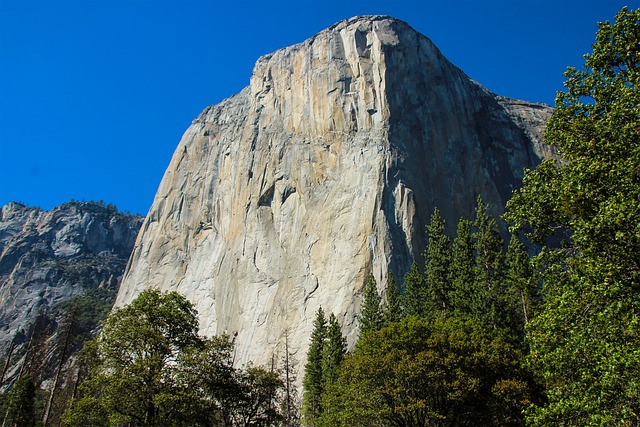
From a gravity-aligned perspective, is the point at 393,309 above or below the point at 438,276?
below

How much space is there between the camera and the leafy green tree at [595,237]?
12.3 m

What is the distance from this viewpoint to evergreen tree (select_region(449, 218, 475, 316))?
40969 millimetres

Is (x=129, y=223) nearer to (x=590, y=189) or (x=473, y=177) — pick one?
(x=473, y=177)

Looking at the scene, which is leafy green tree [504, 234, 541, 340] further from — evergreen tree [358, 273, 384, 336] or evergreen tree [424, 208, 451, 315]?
evergreen tree [358, 273, 384, 336]

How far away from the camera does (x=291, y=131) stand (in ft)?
278

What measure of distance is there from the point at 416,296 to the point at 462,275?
595 cm

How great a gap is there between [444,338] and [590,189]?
53.7ft

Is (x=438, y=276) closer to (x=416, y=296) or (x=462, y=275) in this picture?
(x=416, y=296)

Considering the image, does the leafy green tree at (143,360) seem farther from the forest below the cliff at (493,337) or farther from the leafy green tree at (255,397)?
the leafy green tree at (255,397)

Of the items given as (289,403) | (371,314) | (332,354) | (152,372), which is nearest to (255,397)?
(152,372)

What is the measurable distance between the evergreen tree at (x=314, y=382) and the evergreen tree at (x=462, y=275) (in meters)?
13.7

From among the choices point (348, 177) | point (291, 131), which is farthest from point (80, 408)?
point (291, 131)

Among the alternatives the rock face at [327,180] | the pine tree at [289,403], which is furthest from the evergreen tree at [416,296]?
the rock face at [327,180]

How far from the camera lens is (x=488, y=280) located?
1662 inches
